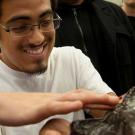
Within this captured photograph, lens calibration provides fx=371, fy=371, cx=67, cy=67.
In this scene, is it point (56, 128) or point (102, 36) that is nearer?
point (56, 128)

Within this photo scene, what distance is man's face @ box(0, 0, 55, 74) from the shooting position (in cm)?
119

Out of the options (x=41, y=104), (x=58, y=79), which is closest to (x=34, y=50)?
(x=58, y=79)

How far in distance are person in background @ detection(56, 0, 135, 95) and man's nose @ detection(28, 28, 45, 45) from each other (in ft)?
1.63

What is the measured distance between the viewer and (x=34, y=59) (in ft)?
4.08

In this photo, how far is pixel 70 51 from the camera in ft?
4.75

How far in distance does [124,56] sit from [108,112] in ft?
3.22

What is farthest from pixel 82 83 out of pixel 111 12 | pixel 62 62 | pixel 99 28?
pixel 111 12

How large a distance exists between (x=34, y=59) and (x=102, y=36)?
1.95ft

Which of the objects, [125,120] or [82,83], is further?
[82,83]

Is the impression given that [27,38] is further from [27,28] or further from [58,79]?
[58,79]

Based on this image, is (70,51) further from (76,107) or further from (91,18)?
(76,107)

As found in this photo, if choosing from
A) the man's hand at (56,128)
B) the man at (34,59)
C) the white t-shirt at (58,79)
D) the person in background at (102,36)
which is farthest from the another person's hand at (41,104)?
the person in background at (102,36)

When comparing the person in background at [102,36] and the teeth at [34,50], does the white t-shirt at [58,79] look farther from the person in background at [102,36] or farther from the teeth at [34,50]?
the person in background at [102,36]

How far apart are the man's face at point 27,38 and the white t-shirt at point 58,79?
56 millimetres
